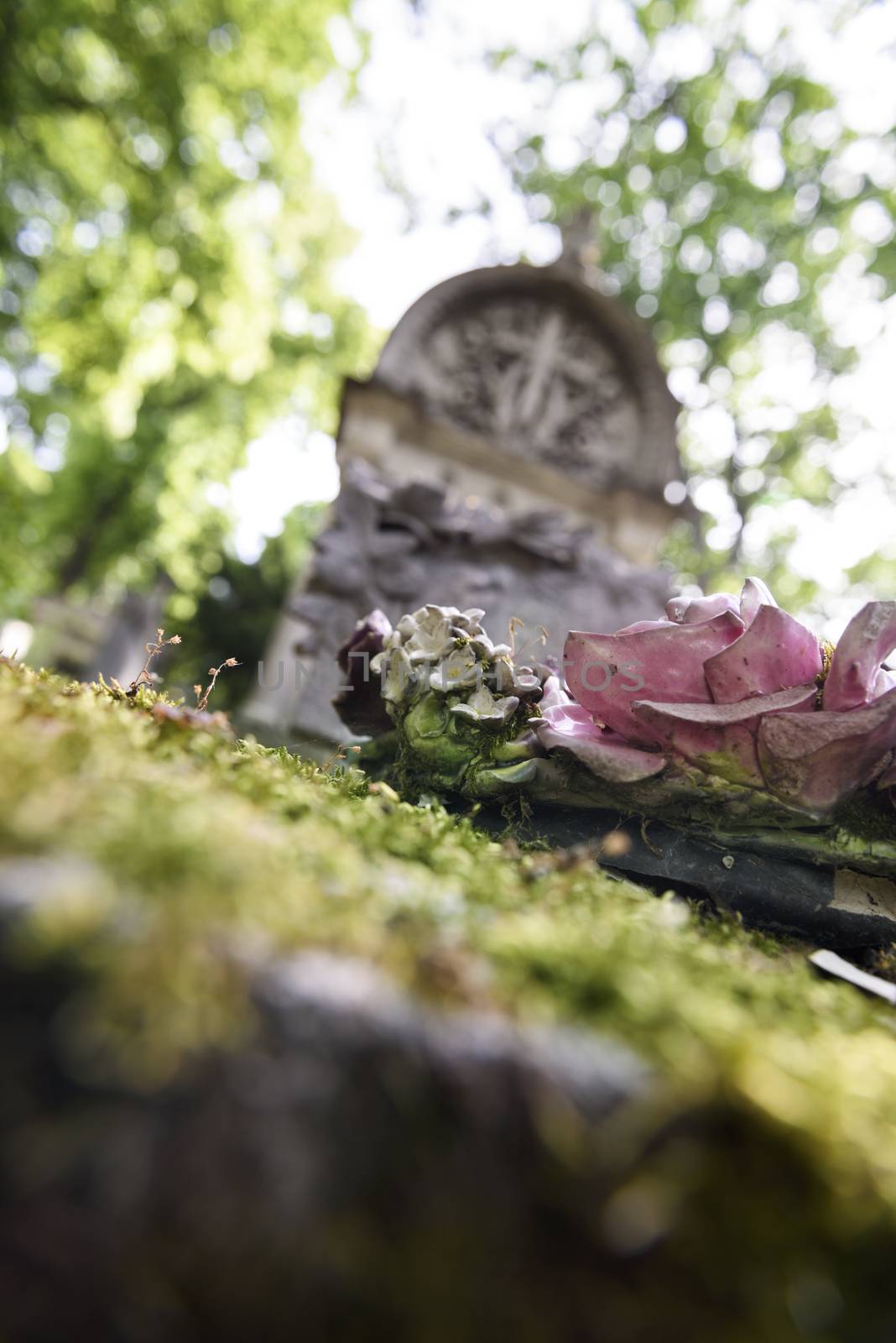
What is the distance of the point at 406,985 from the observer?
2.48 ft

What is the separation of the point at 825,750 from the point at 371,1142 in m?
1.20

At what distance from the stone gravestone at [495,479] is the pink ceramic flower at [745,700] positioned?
1.69 metres

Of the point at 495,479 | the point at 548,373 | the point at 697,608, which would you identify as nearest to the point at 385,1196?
the point at 697,608

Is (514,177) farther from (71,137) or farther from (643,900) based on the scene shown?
(643,900)

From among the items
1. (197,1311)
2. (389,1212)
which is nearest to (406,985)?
(389,1212)

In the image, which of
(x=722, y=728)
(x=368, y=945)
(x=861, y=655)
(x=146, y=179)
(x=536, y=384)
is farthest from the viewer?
(x=146, y=179)

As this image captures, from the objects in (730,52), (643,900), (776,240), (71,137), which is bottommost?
(643,900)

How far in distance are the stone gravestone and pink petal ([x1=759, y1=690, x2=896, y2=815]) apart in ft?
6.11

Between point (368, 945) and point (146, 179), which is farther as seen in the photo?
point (146, 179)

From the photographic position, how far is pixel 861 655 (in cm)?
150

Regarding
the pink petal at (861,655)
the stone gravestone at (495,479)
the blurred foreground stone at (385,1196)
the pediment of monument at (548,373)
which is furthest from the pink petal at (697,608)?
the pediment of monument at (548,373)

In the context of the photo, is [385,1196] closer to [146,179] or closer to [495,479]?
[495,479]

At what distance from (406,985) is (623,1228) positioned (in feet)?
0.87

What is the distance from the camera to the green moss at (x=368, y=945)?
66 cm
